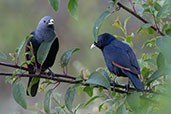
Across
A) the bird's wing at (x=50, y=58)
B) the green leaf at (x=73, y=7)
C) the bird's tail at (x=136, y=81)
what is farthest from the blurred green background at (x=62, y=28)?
the green leaf at (x=73, y=7)

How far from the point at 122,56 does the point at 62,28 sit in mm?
6104

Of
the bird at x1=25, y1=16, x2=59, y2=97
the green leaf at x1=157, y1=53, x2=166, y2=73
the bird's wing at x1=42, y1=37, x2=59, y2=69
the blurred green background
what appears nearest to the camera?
the green leaf at x1=157, y1=53, x2=166, y2=73

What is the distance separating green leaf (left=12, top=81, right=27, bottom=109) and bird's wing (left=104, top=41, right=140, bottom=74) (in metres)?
1.06

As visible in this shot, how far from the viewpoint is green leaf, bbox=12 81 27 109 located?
80.2 inches

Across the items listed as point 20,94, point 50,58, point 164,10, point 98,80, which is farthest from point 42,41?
point 164,10

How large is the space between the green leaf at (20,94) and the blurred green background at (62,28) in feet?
18.3

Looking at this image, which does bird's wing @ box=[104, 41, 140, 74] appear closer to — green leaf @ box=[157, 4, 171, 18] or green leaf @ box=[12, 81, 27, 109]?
green leaf @ box=[157, 4, 171, 18]

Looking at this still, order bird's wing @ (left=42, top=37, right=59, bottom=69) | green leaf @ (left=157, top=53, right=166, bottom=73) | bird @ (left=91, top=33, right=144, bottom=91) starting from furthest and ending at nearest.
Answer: bird's wing @ (left=42, top=37, right=59, bottom=69) < bird @ (left=91, top=33, right=144, bottom=91) < green leaf @ (left=157, top=53, right=166, bottom=73)

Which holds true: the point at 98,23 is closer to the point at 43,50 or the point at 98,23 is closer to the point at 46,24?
the point at 43,50

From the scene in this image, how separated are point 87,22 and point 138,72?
5870mm

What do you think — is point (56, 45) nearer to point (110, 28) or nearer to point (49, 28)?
point (49, 28)

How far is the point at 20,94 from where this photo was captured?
2.06m

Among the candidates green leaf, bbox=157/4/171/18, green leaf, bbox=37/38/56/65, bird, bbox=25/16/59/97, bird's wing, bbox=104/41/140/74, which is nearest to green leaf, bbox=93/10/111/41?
green leaf, bbox=157/4/171/18

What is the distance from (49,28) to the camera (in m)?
4.45
